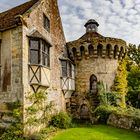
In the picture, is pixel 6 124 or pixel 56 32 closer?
pixel 6 124

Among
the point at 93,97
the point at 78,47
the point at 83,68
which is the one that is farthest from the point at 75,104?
the point at 78,47

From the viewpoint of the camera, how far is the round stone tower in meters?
22.1

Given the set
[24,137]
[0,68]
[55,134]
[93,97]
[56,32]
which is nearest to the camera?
[24,137]

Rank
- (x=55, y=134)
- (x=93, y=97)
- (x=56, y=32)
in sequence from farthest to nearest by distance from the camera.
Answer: (x=93, y=97) < (x=56, y=32) < (x=55, y=134)

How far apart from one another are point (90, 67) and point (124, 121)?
22.1 feet

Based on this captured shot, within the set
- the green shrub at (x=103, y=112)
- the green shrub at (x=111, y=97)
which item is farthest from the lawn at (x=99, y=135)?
the green shrub at (x=111, y=97)

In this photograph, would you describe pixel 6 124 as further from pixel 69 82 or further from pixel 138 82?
pixel 138 82

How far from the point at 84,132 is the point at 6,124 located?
17.3 ft

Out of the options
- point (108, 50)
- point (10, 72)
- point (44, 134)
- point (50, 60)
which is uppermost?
point (108, 50)

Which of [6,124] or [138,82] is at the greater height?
[138,82]

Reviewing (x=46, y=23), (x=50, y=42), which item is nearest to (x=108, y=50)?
(x=50, y=42)

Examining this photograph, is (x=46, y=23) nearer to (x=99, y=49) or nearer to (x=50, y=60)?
(x=50, y=60)

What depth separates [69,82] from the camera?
21.0 m

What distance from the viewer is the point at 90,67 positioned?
2248 cm
